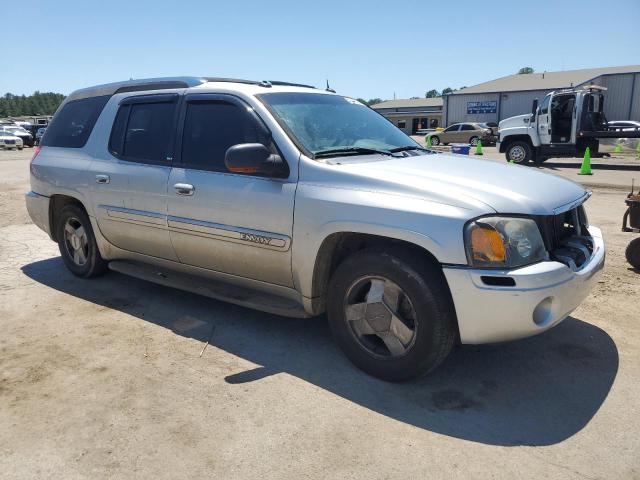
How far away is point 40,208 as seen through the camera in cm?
541

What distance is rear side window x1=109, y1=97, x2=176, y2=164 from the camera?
4191 mm

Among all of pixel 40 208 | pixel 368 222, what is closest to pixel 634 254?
pixel 368 222

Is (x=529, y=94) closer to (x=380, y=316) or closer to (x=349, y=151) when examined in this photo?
(x=349, y=151)

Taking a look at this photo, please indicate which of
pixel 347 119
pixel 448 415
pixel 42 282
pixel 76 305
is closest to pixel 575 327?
pixel 448 415

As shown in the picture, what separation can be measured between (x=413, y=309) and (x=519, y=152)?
57.7ft

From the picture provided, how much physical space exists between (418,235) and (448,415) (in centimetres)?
100

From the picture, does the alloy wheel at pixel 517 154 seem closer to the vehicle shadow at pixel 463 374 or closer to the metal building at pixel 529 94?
the vehicle shadow at pixel 463 374

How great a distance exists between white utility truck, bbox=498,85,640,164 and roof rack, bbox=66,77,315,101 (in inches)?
619

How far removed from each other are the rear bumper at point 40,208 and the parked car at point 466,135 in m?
30.6

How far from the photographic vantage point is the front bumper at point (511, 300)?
8.94 feet

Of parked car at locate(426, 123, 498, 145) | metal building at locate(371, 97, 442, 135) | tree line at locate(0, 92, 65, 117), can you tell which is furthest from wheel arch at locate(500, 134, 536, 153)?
tree line at locate(0, 92, 65, 117)

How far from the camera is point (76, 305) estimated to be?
455 centimetres

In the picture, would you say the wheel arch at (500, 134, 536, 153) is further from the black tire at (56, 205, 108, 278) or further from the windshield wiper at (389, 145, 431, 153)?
the black tire at (56, 205, 108, 278)

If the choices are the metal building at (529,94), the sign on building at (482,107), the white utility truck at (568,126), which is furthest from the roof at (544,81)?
the white utility truck at (568,126)
